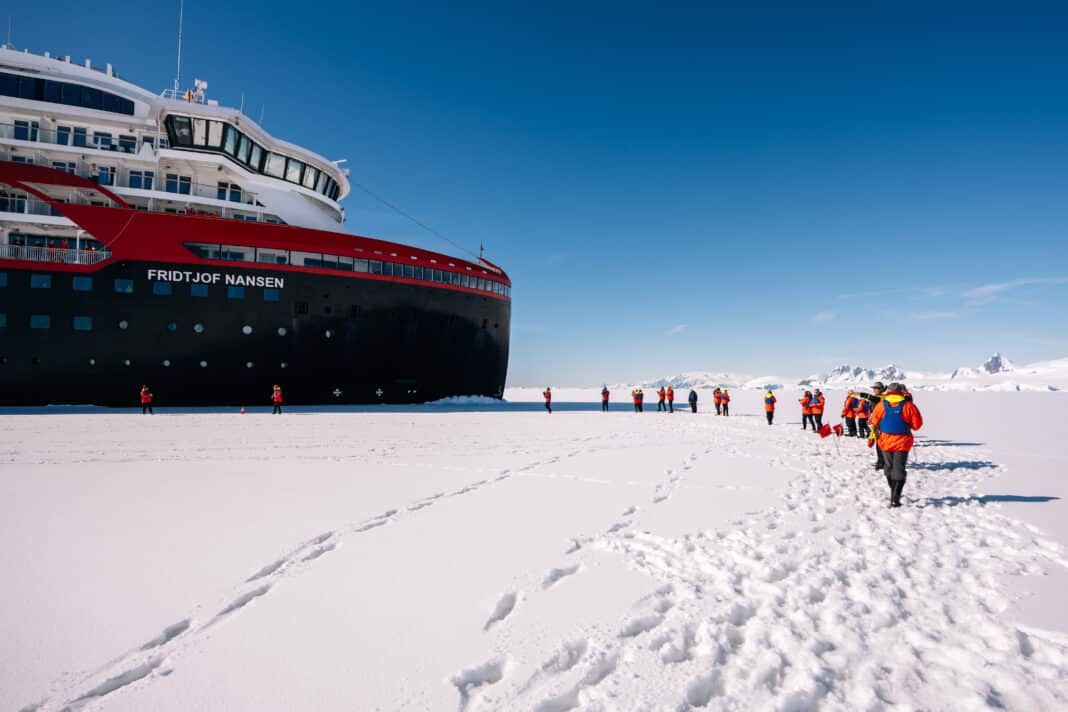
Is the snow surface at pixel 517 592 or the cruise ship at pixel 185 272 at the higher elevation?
the cruise ship at pixel 185 272

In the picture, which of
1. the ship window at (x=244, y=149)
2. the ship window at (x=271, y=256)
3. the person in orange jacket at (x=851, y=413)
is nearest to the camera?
the person in orange jacket at (x=851, y=413)

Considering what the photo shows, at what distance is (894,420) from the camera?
634 cm

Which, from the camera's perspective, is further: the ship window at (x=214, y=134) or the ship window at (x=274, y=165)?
the ship window at (x=274, y=165)

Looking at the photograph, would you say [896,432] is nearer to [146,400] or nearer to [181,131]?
[146,400]

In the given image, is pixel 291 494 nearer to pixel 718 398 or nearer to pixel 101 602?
pixel 101 602

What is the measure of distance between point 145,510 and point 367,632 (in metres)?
3.75

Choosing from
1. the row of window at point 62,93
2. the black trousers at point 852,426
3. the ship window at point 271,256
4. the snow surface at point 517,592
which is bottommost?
the snow surface at point 517,592

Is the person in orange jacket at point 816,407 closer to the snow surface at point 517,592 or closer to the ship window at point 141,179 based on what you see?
the snow surface at point 517,592

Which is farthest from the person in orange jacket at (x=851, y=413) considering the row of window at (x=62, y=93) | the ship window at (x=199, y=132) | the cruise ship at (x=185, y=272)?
the row of window at (x=62, y=93)

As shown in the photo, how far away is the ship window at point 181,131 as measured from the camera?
21.0 meters

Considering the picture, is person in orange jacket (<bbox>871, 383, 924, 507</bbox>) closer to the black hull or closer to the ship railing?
the black hull

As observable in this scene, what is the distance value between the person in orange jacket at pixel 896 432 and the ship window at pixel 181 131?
1044 inches

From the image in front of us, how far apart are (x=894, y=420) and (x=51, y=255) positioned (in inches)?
990

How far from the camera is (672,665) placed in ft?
8.08
